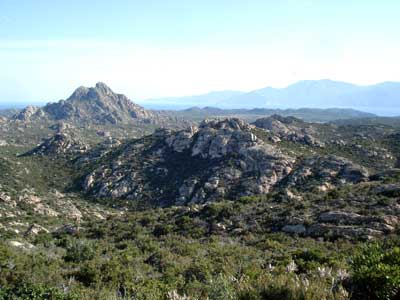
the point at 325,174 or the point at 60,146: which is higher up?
the point at 60,146

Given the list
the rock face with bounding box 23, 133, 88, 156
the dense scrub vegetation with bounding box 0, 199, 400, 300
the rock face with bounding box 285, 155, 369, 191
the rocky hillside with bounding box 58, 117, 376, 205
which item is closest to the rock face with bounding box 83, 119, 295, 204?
the rocky hillside with bounding box 58, 117, 376, 205

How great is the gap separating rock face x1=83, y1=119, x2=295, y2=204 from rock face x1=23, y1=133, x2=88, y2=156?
17444 mm

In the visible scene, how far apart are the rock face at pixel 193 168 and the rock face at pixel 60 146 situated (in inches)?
687

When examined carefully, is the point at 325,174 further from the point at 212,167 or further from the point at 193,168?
the point at 193,168

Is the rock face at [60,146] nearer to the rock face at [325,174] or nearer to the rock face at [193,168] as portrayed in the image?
the rock face at [193,168]

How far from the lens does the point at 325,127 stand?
130 meters

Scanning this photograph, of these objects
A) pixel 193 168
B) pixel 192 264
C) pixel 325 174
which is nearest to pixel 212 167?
pixel 193 168

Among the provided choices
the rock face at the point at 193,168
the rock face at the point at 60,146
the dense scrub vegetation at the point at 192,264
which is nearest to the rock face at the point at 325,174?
the rock face at the point at 193,168

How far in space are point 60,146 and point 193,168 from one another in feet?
142

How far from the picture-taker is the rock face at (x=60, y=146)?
91562 mm

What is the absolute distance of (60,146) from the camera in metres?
93.5

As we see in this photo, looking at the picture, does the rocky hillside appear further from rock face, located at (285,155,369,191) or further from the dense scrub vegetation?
the dense scrub vegetation

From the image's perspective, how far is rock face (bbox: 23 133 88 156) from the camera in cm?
9156

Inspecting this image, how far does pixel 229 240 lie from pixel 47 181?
5533cm
